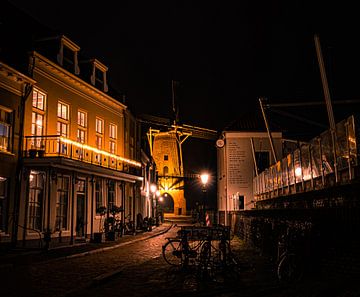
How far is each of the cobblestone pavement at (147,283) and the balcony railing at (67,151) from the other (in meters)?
6.28

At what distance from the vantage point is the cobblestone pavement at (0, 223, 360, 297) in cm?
763

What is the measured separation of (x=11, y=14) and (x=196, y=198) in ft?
226

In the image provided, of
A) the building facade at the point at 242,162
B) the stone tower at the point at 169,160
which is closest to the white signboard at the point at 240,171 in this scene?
the building facade at the point at 242,162

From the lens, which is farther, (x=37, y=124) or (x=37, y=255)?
(x=37, y=124)

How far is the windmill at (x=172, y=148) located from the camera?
165ft

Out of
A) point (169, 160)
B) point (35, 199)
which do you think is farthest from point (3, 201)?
point (169, 160)

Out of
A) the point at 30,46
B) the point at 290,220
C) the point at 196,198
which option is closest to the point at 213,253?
the point at 290,220

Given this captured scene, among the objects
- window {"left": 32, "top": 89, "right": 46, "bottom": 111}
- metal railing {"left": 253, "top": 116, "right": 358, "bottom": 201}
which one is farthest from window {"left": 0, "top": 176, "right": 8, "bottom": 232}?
metal railing {"left": 253, "top": 116, "right": 358, "bottom": 201}

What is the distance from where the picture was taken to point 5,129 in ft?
54.2

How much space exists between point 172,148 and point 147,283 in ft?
163

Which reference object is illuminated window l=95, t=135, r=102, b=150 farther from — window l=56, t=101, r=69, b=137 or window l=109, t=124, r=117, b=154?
window l=56, t=101, r=69, b=137

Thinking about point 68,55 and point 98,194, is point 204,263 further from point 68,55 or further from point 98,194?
point 68,55

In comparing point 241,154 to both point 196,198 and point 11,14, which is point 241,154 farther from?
point 196,198

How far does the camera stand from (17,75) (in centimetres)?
1662
